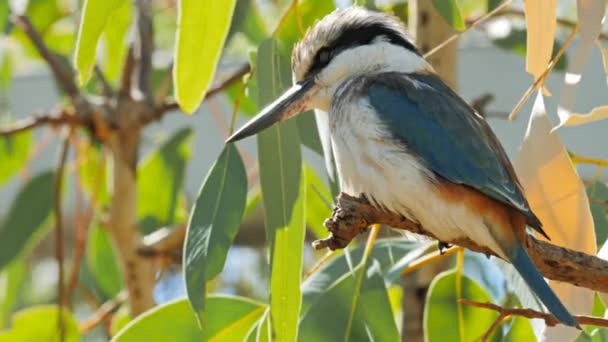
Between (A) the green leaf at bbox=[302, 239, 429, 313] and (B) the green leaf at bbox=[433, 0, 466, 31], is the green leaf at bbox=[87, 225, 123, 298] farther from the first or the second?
(B) the green leaf at bbox=[433, 0, 466, 31]

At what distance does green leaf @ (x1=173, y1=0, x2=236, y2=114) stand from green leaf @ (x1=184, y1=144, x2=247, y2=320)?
88 mm

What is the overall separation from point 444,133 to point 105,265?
1068 millimetres

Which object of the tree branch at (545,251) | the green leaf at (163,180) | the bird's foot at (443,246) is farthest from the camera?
the green leaf at (163,180)

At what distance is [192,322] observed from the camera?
4.62 ft

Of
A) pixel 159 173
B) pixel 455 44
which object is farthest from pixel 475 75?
pixel 455 44

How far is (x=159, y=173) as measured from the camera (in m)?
2.12

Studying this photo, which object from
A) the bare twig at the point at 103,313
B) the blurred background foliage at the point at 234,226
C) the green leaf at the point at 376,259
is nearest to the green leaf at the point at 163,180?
the blurred background foliage at the point at 234,226

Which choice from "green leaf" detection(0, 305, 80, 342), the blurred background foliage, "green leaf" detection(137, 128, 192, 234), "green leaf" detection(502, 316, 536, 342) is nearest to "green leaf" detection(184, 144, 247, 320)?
the blurred background foliage

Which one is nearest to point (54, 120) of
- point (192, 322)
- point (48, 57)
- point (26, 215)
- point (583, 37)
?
point (48, 57)

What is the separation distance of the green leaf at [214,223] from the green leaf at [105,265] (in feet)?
2.87

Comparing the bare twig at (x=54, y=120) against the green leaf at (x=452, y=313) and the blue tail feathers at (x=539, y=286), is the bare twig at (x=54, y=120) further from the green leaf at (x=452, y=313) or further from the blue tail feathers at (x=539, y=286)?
the blue tail feathers at (x=539, y=286)

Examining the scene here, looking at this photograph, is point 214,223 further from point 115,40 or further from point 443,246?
point 115,40

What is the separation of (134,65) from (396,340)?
0.83 m

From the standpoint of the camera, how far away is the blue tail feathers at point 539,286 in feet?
3.48
